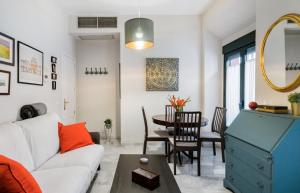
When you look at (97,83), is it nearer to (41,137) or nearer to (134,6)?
(134,6)

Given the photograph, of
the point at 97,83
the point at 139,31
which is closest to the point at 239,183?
the point at 139,31

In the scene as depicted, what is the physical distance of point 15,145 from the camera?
5.86ft

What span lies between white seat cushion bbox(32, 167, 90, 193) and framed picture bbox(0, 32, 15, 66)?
1334 millimetres

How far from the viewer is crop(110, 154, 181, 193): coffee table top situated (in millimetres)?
1628

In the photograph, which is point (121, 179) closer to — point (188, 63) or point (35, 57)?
point (35, 57)

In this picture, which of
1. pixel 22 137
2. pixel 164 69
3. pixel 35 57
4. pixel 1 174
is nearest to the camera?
pixel 1 174

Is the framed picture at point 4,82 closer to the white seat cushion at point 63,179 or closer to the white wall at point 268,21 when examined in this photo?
the white seat cushion at point 63,179

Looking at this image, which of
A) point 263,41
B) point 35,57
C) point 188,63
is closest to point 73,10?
point 35,57

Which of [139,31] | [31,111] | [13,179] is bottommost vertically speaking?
[13,179]

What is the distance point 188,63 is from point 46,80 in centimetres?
304

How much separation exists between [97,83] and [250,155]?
391 centimetres

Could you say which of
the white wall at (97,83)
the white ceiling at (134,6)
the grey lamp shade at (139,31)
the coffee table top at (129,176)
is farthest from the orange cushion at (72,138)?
the white ceiling at (134,6)

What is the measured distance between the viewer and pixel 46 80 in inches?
129

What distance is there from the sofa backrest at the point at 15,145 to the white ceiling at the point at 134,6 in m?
2.88
